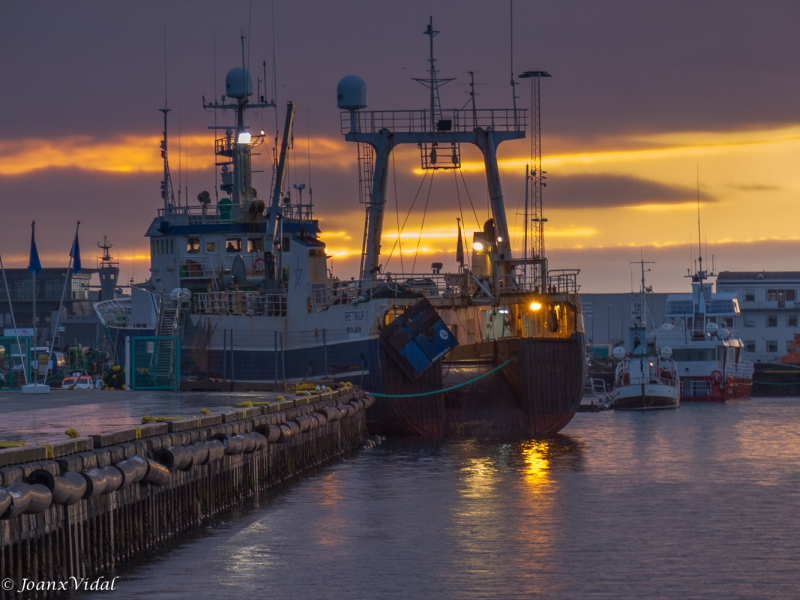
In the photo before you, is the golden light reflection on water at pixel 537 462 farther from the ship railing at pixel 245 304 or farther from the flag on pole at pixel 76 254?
the flag on pole at pixel 76 254

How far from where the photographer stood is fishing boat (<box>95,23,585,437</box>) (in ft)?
131

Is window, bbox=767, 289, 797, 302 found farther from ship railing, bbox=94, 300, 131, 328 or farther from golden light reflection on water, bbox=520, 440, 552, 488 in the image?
golden light reflection on water, bbox=520, 440, 552, 488

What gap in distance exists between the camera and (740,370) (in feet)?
253

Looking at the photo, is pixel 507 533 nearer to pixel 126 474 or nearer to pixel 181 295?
pixel 126 474

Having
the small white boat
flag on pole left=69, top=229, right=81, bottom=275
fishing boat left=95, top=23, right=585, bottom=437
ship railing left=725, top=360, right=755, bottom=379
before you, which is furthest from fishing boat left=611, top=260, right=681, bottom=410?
flag on pole left=69, top=229, right=81, bottom=275

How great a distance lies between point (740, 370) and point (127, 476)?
6424 centimetres

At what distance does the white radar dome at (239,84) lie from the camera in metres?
55.6

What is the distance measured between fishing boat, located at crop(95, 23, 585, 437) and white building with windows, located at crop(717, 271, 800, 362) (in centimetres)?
7521

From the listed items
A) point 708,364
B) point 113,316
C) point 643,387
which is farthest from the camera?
point 708,364

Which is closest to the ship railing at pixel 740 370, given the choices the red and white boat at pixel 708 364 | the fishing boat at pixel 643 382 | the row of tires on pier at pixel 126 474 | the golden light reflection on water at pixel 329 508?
the red and white boat at pixel 708 364

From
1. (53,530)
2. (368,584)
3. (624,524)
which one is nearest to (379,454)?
(624,524)

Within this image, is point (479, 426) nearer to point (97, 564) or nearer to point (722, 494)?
point (722, 494)

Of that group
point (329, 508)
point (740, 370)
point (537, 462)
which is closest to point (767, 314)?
point (740, 370)

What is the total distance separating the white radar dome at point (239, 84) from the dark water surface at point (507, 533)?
22.8 m
